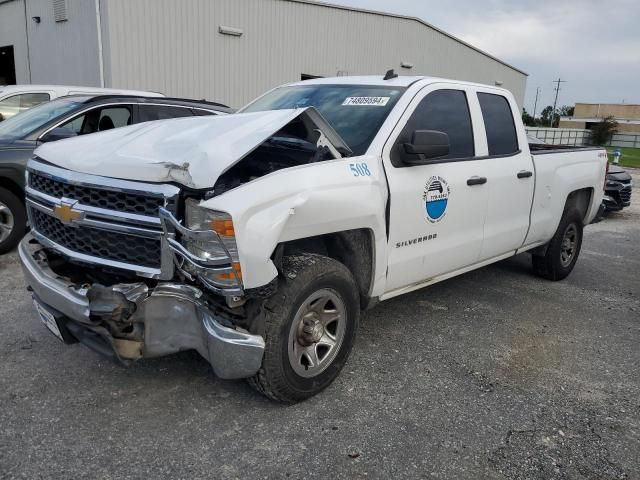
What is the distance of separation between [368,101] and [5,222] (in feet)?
13.9

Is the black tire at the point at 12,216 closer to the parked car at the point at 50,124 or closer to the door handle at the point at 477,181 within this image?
the parked car at the point at 50,124

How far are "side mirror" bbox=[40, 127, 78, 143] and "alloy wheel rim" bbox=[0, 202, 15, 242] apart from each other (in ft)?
2.80

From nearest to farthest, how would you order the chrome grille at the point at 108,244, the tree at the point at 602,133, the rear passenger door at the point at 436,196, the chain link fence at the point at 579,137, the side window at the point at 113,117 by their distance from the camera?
1. the chrome grille at the point at 108,244
2. the rear passenger door at the point at 436,196
3. the side window at the point at 113,117
4. the chain link fence at the point at 579,137
5. the tree at the point at 602,133

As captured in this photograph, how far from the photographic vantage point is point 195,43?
15273 millimetres

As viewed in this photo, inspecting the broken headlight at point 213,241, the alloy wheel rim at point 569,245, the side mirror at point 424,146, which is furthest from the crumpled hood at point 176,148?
the alloy wheel rim at point 569,245

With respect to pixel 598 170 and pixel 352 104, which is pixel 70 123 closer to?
pixel 352 104

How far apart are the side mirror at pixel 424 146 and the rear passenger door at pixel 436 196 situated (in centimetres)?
6

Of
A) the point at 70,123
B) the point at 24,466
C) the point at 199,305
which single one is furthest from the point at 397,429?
the point at 70,123

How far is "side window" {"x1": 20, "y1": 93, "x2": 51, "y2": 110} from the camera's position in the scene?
7547 millimetres

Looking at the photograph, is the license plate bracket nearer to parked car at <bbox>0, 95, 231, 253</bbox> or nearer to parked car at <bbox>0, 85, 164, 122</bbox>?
parked car at <bbox>0, 95, 231, 253</bbox>

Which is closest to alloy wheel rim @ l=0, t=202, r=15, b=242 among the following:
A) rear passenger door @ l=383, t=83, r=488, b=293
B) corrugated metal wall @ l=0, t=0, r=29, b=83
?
rear passenger door @ l=383, t=83, r=488, b=293

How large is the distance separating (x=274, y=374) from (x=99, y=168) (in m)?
1.42

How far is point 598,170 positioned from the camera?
614 cm

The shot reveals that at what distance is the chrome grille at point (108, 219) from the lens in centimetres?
269
